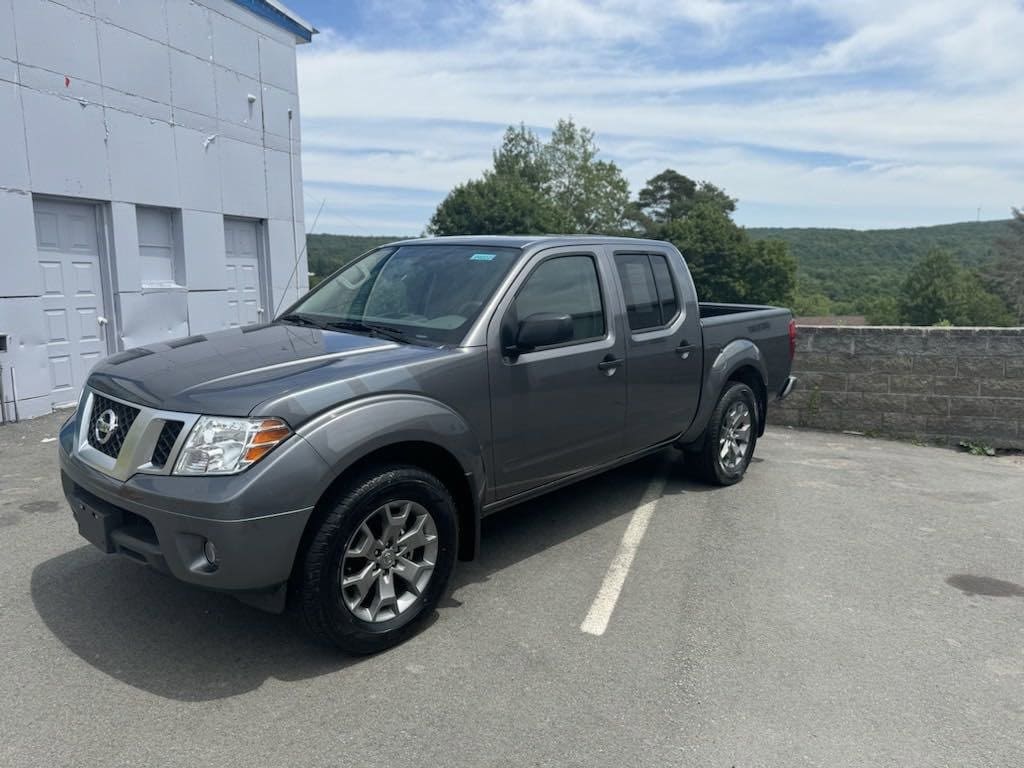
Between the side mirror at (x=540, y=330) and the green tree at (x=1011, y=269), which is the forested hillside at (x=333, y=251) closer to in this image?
the side mirror at (x=540, y=330)

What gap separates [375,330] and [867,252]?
137m

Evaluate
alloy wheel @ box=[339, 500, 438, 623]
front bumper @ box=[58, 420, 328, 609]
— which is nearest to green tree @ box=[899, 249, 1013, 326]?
alloy wheel @ box=[339, 500, 438, 623]

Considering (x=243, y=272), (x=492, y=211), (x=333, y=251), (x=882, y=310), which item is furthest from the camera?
(x=882, y=310)

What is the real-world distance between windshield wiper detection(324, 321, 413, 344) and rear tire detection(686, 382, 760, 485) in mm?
2870

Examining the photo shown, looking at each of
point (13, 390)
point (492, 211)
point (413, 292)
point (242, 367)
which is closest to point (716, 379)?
point (413, 292)

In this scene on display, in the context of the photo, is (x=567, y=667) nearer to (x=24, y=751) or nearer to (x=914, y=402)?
(x=24, y=751)

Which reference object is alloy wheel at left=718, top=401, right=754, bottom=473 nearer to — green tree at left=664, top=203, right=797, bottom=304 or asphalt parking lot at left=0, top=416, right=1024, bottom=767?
asphalt parking lot at left=0, top=416, right=1024, bottom=767

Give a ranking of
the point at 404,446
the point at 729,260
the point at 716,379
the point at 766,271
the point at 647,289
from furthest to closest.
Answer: the point at 766,271 < the point at 729,260 < the point at 716,379 < the point at 647,289 < the point at 404,446

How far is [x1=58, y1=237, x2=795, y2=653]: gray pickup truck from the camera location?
123 inches

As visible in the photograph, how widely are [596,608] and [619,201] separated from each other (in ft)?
254

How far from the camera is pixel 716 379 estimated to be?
5.92m

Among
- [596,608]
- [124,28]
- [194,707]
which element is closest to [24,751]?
[194,707]

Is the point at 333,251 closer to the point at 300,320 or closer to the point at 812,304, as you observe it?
the point at 300,320

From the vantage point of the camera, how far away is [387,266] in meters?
4.88
